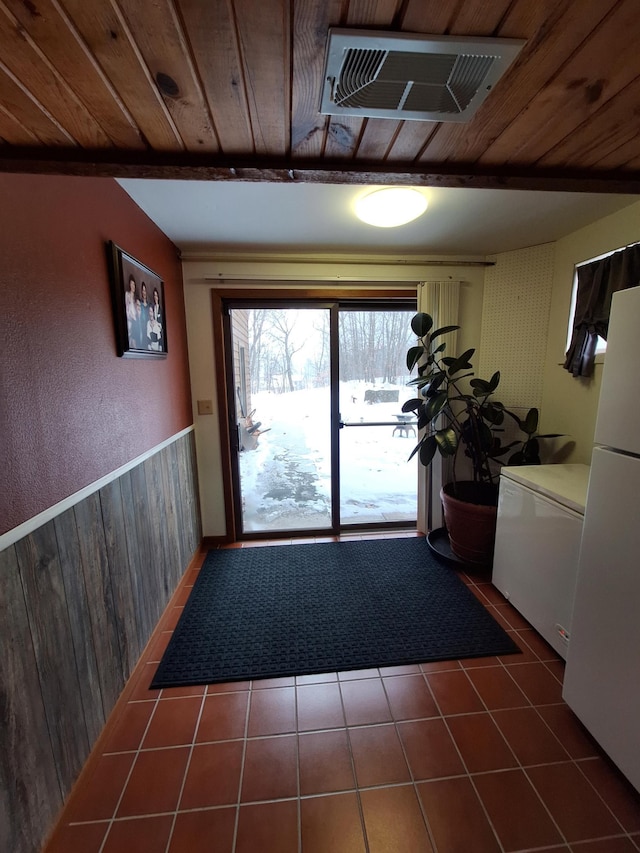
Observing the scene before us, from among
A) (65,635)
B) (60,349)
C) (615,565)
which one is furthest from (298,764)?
(60,349)

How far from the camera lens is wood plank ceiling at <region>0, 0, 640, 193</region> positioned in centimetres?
60

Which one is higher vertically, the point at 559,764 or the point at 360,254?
the point at 360,254

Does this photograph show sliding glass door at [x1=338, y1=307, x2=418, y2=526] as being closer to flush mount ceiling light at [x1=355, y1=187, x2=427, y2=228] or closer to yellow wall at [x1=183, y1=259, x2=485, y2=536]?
yellow wall at [x1=183, y1=259, x2=485, y2=536]

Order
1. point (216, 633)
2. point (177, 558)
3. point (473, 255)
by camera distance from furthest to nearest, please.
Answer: point (473, 255) → point (177, 558) → point (216, 633)

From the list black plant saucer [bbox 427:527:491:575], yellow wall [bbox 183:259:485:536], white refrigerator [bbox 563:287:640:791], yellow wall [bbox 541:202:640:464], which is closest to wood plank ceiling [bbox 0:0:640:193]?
white refrigerator [bbox 563:287:640:791]

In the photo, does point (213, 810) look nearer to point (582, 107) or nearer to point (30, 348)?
point (30, 348)

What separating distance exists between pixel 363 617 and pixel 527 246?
109 inches

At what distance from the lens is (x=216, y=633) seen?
177 centimetres

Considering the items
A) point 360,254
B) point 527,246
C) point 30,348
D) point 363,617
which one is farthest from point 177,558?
point 527,246

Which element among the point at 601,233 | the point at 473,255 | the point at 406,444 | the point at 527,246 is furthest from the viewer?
the point at 406,444

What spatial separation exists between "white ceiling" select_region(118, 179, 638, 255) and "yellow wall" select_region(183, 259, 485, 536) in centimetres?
12

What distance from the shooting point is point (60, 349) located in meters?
1.10

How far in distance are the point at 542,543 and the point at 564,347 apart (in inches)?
54.2

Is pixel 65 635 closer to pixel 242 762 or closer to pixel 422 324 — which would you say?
pixel 242 762
